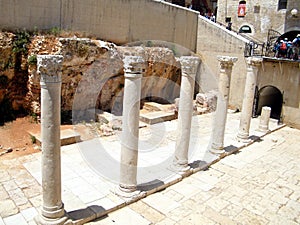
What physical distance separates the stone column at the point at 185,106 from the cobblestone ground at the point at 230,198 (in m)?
0.68

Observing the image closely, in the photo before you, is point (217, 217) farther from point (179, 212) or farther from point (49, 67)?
point (49, 67)

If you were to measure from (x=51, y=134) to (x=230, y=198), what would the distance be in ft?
17.3

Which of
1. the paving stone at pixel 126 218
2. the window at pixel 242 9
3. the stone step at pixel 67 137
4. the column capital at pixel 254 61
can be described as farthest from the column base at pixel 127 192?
the window at pixel 242 9

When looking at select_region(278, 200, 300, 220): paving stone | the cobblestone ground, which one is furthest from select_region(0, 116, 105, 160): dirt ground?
select_region(278, 200, 300, 220): paving stone

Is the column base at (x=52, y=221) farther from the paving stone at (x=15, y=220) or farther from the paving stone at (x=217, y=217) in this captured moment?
the paving stone at (x=217, y=217)

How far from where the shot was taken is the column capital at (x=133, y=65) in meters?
6.74

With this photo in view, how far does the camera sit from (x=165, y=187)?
8.35m

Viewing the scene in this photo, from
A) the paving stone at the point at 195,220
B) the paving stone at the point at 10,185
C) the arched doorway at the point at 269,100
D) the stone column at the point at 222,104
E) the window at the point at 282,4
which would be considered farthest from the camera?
the window at the point at 282,4

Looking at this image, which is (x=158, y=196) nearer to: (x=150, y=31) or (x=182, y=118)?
(x=182, y=118)

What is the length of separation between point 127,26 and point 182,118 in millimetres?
10223

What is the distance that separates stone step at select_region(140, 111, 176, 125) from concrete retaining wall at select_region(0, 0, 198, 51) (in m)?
5.02

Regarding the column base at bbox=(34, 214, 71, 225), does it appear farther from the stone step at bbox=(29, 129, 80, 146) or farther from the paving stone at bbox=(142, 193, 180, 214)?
the stone step at bbox=(29, 129, 80, 146)

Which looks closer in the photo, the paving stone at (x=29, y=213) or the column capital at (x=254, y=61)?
the paving stone at (x=29, y=213)

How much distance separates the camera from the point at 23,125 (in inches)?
483
